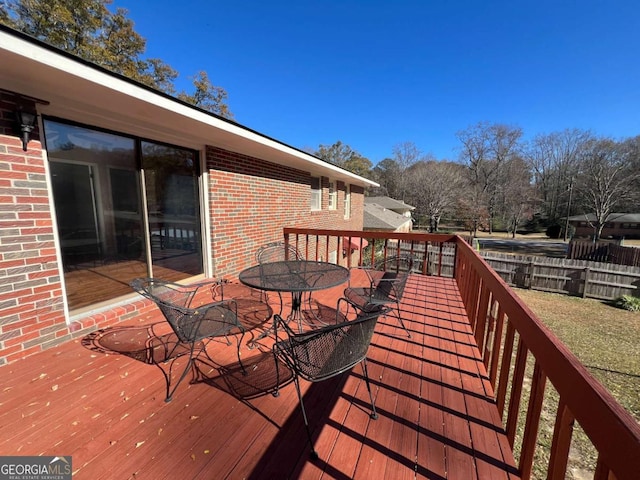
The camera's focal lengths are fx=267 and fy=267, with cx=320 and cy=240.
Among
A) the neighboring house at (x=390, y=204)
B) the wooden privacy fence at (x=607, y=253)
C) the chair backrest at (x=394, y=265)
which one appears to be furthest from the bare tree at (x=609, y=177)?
the chair backrest at (x=394, y=265)

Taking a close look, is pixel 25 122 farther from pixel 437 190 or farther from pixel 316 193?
pixel 437 190

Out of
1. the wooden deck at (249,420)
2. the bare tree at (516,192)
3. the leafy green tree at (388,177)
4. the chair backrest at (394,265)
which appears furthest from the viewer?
the leafy green tree at (388,177)

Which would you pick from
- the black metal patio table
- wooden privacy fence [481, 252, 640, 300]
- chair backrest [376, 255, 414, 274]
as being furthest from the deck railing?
wooden privacy fence [481, 252, 640, 300]

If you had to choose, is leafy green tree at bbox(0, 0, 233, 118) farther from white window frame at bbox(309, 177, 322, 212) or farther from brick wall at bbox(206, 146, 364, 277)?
brick wall at bbox(206, 146, 364, 277)

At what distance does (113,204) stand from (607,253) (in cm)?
2199

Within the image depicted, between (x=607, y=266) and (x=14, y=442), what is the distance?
1593 centimetres

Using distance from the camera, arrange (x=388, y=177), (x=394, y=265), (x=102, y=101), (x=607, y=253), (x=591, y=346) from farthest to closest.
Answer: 1. (x=388, y=177)
2. (x=607, y=253)
3. (x=591, y=346)
4. (x=394, y=265)
5. (x=102, y=101)

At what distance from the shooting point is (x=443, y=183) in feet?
75.9

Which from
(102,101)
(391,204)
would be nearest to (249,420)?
(102,101)

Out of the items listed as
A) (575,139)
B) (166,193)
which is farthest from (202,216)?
(575,139)

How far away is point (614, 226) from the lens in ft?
92.9

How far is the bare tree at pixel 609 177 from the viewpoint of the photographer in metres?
21.9

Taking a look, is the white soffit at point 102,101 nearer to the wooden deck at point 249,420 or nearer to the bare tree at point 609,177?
the wooden deck at point 249,420
